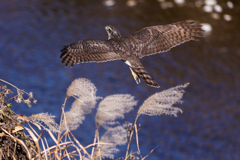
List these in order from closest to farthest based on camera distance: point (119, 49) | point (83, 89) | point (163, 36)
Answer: point (83, 89) → point (119, 49) → point (163, 36)

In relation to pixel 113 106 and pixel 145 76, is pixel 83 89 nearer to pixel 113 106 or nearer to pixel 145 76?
pixel 113 106

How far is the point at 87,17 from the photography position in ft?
12.3

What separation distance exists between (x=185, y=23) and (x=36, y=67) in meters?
1.72

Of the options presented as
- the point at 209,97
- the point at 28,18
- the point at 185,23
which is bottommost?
the point at 209,97

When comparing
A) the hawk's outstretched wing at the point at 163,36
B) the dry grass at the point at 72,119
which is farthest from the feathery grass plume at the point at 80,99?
the hawk's outstretched wing at the point at 163,36

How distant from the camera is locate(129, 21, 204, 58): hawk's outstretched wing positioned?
6.02 feet

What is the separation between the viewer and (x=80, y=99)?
51.6 inches

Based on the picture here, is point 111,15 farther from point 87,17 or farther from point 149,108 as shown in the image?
point 149,108

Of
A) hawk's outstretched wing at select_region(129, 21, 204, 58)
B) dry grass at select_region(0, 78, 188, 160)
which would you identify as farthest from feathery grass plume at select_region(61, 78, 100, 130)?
hawk's outstretched wing at select_region(129, 21, 204, 58)

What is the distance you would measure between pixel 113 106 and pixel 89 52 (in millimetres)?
426

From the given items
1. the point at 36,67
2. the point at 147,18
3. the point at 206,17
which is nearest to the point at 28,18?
the point at 36,67

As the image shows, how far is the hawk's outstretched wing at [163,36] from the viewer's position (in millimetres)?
1836

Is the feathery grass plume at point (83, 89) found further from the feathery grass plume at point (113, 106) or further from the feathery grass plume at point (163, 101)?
the feathery grass plume at point (163, 101)

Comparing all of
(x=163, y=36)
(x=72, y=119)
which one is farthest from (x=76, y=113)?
(x=163, y=36)
